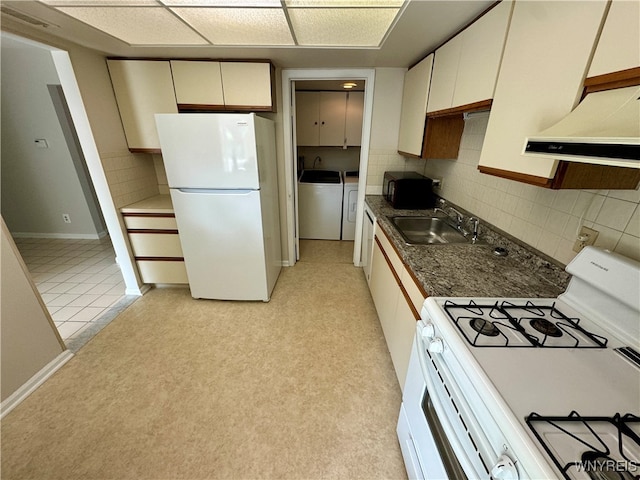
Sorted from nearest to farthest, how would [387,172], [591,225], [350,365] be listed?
[591,225], [350,365], [387,172]

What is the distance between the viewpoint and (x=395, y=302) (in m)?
1.62

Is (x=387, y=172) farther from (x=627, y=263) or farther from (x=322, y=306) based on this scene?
(x=627, y=263)

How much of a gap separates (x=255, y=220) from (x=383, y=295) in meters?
1.21

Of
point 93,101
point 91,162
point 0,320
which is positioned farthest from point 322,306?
point 93,101

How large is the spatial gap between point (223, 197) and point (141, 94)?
3.88 ft

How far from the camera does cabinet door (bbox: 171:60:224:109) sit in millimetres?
2107

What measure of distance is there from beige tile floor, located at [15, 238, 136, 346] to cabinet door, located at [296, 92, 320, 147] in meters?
2.99

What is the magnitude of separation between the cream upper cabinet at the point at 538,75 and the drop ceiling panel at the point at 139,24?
5.65ft

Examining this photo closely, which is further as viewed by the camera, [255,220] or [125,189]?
[125,189]

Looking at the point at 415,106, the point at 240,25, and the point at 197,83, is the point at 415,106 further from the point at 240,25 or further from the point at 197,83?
the point at 197,83

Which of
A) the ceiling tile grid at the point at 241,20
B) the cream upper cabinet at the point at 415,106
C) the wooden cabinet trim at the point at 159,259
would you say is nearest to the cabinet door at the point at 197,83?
the ceiling tile grid at the point at 241,20

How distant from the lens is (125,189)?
2.31 meters

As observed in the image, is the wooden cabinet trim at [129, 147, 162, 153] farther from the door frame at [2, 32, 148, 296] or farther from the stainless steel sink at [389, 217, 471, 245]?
the stainless steel sink at [389, 217, 471, 245]

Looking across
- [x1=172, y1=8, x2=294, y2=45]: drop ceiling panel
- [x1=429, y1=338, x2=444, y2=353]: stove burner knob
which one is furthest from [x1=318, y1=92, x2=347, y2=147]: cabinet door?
[x1=429, y1=338, x2=444, y2=353]: stove burner knob
